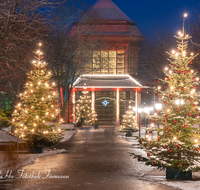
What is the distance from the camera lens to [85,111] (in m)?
36.2

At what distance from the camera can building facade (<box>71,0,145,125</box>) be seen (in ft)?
123

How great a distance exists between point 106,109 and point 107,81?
137 inches

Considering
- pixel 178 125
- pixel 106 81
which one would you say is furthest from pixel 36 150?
pixel 106 81

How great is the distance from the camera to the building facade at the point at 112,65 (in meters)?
37.6

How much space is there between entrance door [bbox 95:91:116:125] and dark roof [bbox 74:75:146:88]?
1896 millimetres

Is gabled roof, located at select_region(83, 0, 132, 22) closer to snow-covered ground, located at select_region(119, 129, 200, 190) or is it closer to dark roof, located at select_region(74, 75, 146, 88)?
dark roof, located at select_region(74, 75, 146, 88)

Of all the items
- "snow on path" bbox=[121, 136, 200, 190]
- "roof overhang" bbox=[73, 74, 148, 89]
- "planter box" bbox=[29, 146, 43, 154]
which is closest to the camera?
"snow on path" bbox=[121, 136, 200, 190]

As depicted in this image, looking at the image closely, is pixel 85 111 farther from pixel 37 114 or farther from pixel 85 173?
pixel 85 173

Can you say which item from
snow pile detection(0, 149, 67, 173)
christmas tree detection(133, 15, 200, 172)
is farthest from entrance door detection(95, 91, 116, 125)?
christmas tree detection(133, 15, 200, 172)

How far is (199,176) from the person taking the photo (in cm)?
1073

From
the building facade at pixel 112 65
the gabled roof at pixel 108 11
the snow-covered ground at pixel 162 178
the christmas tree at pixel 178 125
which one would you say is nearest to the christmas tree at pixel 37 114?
the snow-covered ground at pixel 162 178

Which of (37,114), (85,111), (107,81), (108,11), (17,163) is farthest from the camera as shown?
(108,11)

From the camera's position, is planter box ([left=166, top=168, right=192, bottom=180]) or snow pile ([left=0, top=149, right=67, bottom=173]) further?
snow pile ([left=0, top=149, right=67, bottom=173])

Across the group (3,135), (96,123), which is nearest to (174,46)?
(96,123)
